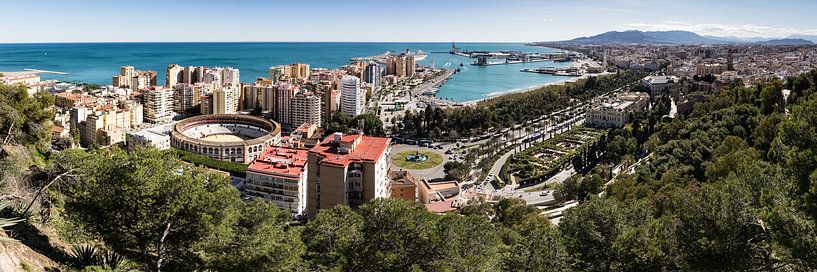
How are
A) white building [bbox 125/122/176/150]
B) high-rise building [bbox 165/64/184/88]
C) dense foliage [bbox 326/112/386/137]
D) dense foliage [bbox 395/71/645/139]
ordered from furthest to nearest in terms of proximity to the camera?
high-rise building [bbox 165/64/184/88] < dense foliage [bbox 395/71/645/139] < dense foliage [bbox 326/112/386/137] < white building [bbox 125/122/176/150]

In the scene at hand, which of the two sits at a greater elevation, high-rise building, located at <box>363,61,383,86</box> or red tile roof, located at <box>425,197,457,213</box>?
high-rise building, located at <box>363,61,383,86</box>

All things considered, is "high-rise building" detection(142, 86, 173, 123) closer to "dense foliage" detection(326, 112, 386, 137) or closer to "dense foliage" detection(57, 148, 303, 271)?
"dense foliage" detection(326, 112, 386, 137)

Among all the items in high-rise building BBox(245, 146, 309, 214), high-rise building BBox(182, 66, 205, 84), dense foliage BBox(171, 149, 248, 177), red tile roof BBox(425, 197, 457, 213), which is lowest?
red tile roof BBox(425, 197, 457, 213)

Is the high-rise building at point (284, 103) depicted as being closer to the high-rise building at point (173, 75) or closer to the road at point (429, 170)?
the road at point (429, 170)

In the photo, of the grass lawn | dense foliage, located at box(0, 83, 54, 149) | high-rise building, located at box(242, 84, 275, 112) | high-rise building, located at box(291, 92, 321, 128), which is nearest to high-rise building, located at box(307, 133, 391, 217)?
dense foliage, located at box(0, 83, 54, 149)

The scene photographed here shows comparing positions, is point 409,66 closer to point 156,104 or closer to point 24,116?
point 156,104

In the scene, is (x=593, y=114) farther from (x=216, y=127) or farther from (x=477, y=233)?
(x=477, y=233)

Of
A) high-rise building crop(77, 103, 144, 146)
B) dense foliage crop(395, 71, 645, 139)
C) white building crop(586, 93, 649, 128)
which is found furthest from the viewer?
white building crop(586, 93, 649, 128)

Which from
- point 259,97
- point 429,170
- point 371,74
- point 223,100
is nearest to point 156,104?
→ point 223,100
